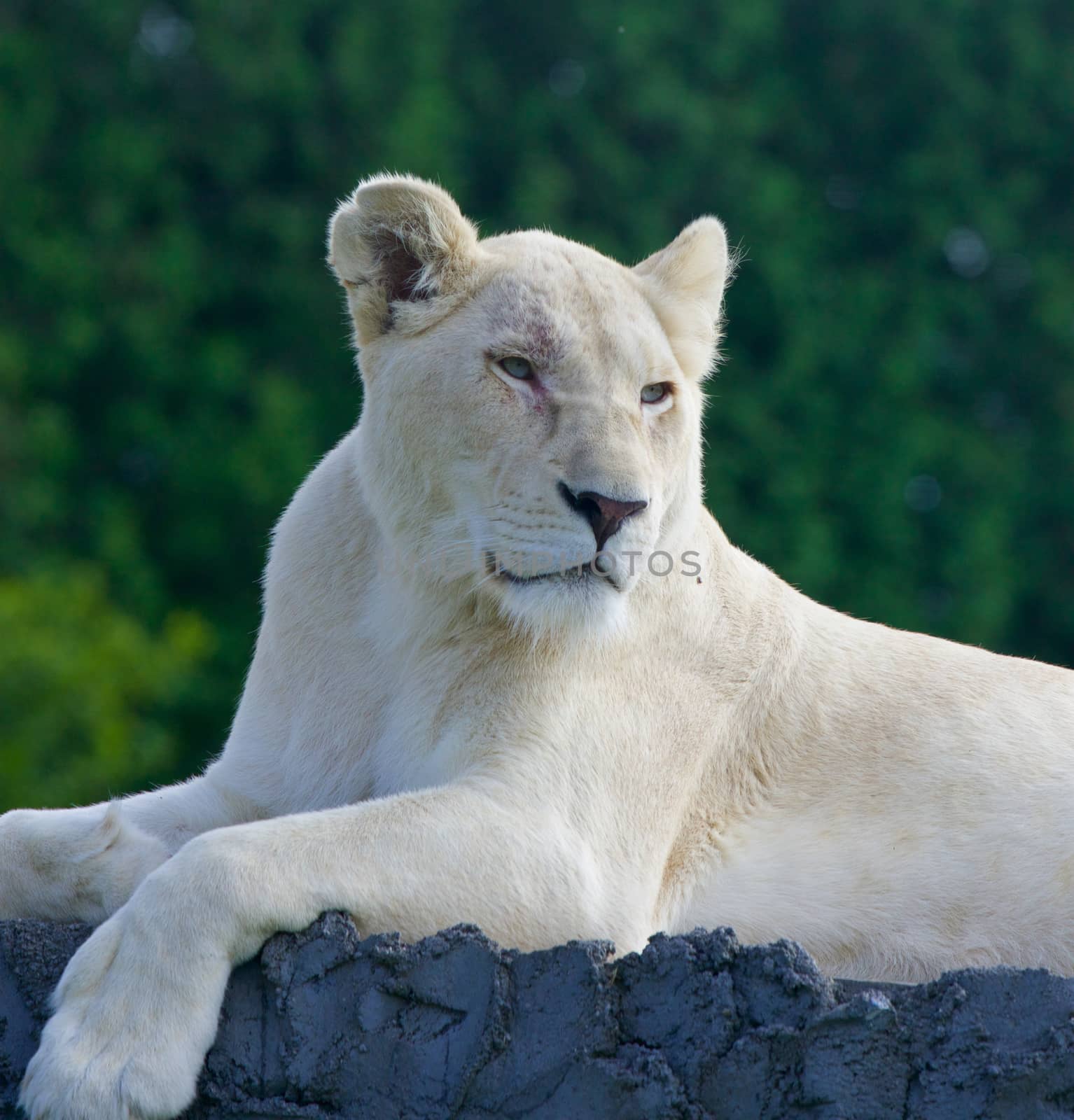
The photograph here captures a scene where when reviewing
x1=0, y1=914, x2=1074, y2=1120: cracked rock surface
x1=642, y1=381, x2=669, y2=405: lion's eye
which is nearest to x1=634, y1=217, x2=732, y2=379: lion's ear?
x1=642, y1=381, x2=669, y2=405: lion's eye

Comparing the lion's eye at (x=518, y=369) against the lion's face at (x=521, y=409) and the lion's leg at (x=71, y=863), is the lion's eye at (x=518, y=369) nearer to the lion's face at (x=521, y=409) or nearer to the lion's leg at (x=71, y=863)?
the lion's face at (x=521, y=409)

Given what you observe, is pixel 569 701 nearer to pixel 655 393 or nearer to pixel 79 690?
pixel 655 393

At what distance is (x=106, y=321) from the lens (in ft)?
48.5

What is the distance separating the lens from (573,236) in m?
15.3

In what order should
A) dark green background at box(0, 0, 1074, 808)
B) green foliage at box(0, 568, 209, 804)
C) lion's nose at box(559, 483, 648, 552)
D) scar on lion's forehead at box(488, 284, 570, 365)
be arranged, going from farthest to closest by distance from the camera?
1. dark green background at box(0, 0, 1074, 808)
2. green foliage at box(0, 568, 209, 804)
3. scar on lion's forehead at box(488, 284, 570, 365)
4. lion's nose at box(559, 483, 648, 552)

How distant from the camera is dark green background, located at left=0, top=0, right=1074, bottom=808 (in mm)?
14555

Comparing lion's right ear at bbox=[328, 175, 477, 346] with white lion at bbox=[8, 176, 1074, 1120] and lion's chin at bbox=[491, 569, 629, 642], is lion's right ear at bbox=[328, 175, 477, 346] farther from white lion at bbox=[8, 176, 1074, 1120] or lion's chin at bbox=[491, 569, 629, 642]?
lion's chin at bbox=[491, 569, 629, 642]

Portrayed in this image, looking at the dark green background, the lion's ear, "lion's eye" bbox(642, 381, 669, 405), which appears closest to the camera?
"lion's eye" bbox(642, 381, 669, 405)

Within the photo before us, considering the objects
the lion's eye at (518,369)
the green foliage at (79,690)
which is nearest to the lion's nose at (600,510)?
the lion's eye at (518,369)

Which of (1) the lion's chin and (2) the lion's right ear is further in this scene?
(2) the lion's right ear

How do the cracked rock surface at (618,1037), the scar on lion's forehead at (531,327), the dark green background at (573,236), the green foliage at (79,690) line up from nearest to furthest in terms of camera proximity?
1. the cracked rock surface at (618,1037)
2. the scar on lion's forehead at (531,327)
3. the green foliage at (79,690)
4. the dark green background at (573,236)

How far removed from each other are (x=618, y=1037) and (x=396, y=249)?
2082 millimetres

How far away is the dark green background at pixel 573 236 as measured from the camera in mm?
14555

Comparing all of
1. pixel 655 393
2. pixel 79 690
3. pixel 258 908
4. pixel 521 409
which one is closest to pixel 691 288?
pixel 655 393
